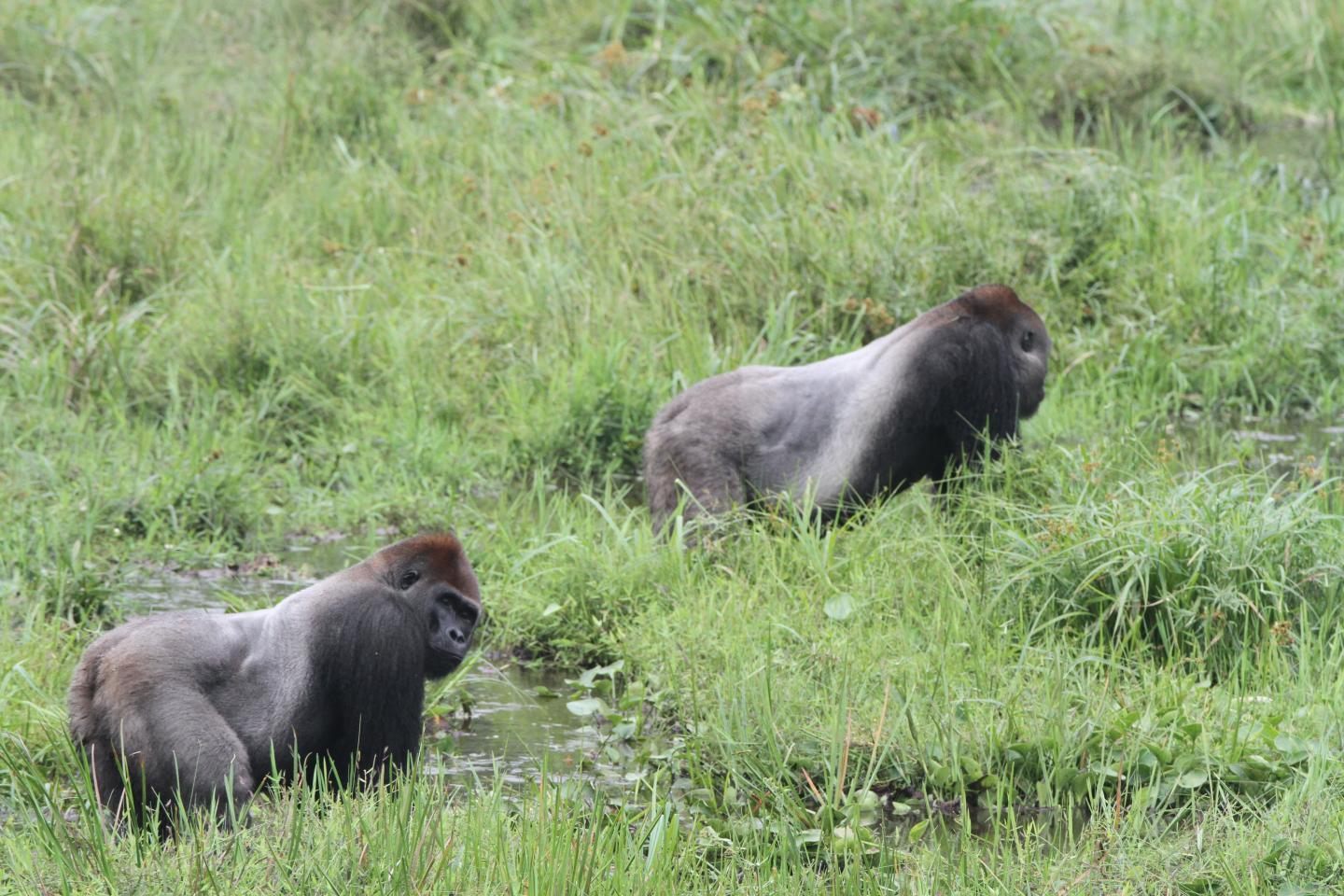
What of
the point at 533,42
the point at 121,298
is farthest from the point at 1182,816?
the point at 533,42

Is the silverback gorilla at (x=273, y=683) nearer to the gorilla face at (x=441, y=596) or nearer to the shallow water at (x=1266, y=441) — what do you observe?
the gorilla face at (x=441, y=596)

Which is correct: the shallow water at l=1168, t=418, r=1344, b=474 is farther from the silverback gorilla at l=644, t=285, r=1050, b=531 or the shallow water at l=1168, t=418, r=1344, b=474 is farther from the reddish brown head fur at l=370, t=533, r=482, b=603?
the reddish brown head fur at l=370, t=533, r=482, b=603

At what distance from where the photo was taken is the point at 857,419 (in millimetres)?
5551

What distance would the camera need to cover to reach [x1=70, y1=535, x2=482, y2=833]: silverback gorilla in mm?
3562

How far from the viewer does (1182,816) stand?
4055mm

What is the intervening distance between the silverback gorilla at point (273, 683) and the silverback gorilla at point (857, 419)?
60.3 inches

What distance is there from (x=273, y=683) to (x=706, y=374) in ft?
10.3

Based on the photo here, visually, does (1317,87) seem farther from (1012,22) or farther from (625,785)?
(625,785)

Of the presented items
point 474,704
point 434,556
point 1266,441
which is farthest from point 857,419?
point 1266,441

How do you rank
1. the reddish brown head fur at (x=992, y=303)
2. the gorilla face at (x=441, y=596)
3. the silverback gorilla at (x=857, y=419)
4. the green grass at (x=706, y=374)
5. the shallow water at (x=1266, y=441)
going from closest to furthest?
the green grass at (x=706, y=374), the gorilla face at (x=441, y=596), the silverback gorilla at (x=857, y=419), the reddish brown head fur at (x=992, y=303), the shallow water at (x=1266, y=441)

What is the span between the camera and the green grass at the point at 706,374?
12.5ft

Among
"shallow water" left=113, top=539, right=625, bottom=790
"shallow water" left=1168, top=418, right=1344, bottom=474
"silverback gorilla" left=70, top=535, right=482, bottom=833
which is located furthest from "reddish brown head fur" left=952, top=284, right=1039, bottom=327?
"silverback gorilla" left=70, top=535, right=482, bottom=833

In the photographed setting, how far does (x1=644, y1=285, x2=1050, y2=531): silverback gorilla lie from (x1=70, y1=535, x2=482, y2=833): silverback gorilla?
153 centimetres

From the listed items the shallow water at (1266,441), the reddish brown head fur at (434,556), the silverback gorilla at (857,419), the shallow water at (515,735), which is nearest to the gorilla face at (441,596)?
the reddish brown head fur at (434,556)
